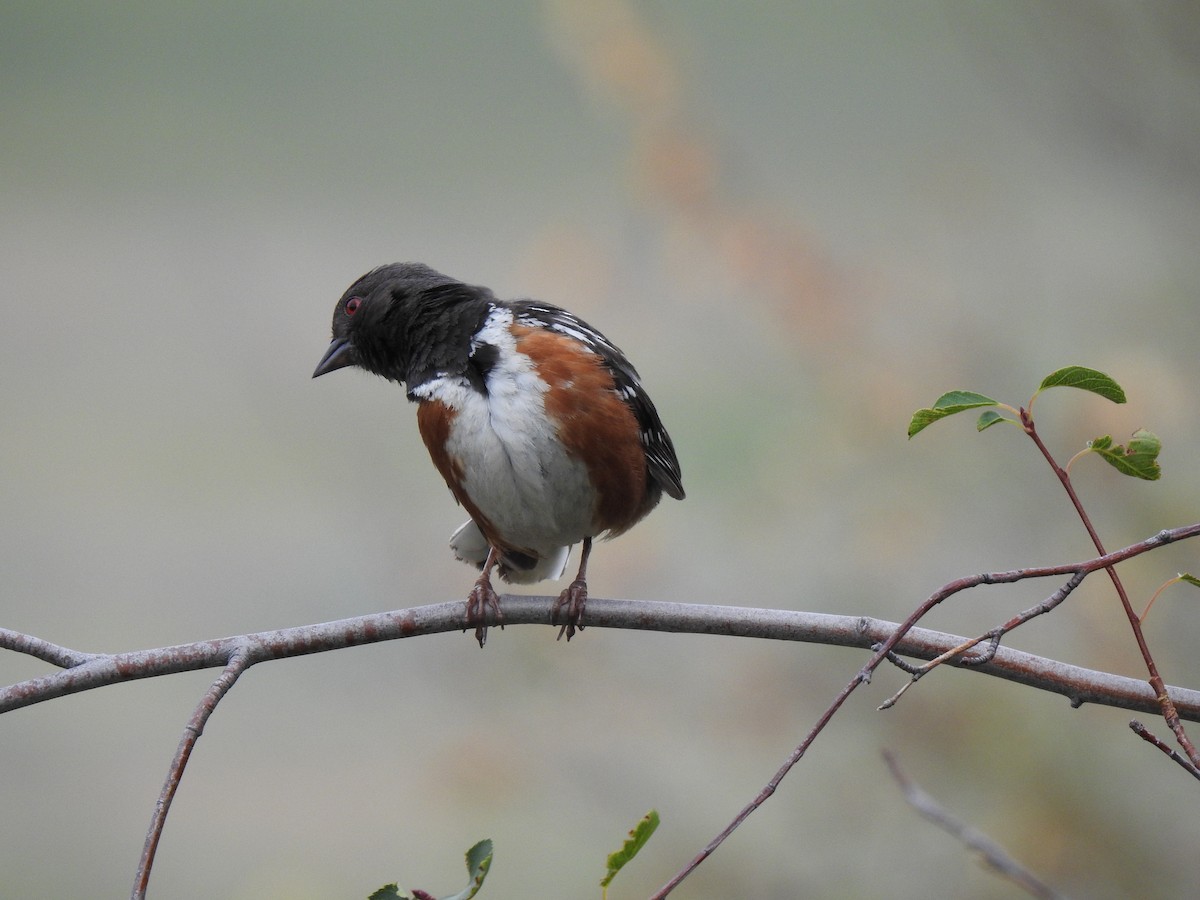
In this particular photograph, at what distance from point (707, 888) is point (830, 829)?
1.63 feet

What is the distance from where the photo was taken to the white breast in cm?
253


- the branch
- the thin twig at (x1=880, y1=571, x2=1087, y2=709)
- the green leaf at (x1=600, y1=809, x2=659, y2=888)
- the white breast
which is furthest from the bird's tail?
the green leaf at (x1=600, y1=809, x2=659, y2=888)

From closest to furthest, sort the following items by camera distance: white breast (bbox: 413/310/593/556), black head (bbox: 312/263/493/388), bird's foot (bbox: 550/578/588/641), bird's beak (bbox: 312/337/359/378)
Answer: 1. bird's foot (bbox: 550/578/588/641)
2. white breast (bbox: 413/310/593/556)
3. black head (bbox: 312/263/493/388)
4. bird's beak (bbox: 312/337/359/378)

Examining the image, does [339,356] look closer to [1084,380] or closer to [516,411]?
[516,411]

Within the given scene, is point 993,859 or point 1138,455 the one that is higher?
point 1138,455

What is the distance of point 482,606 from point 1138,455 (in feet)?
4.54

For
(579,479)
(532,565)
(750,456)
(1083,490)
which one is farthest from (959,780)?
(579,479)

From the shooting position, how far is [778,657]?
3.98 m

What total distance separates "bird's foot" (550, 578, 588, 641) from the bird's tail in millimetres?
532

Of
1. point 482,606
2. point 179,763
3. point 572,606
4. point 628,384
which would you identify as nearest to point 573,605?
point 572,606

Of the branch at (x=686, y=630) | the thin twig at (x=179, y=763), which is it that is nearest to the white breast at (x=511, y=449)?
Result: the branch at (x=686, y=630)

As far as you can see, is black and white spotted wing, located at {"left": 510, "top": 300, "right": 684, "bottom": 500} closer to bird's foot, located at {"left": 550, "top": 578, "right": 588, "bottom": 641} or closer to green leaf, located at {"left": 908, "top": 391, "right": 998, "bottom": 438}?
bird's foot, located at {"left": 550, "top": 578, "right": 588, "bottom": 641}

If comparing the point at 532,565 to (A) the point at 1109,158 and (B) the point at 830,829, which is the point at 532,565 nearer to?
(B) the point at 830,829

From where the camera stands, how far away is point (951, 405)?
1494 millimetres
